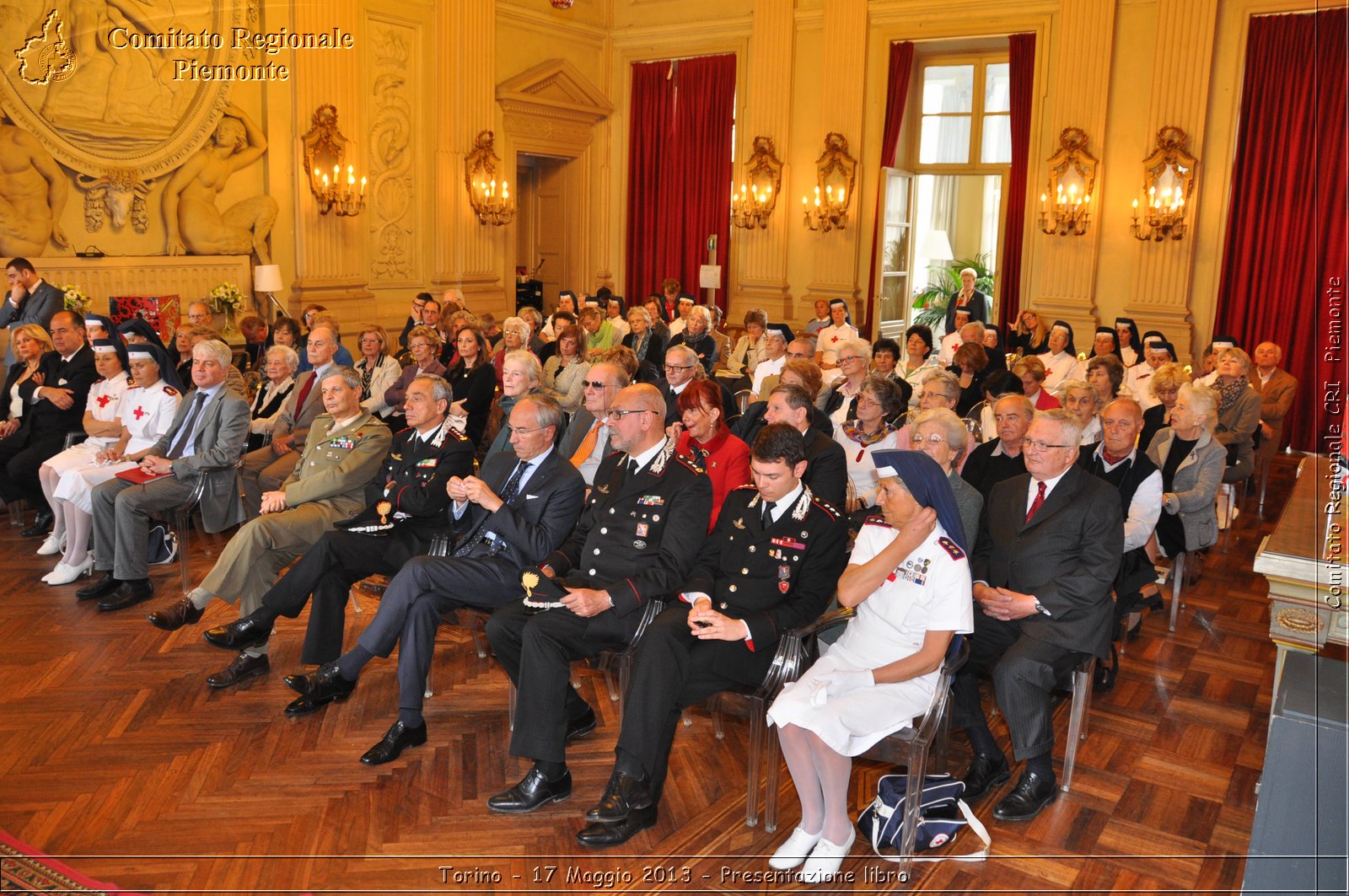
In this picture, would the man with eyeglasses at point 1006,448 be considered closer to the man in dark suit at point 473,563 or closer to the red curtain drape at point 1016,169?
the man in dark suit at point 473,563

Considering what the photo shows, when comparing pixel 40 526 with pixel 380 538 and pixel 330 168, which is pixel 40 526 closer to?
pixel 380 538

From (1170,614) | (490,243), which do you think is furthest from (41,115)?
(1170,614)

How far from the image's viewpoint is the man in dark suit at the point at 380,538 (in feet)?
14.1

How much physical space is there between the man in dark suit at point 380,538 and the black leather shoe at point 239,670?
6cm

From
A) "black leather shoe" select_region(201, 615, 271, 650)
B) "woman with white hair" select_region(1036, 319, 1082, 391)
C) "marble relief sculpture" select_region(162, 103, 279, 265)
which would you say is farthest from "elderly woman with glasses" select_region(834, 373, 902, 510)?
"marble relief sculpture" select_region(162, 103, 279, 265)

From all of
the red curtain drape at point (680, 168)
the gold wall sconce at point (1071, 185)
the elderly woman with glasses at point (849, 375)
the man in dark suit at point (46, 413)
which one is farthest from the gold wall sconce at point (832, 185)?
the man in dark suit at point (46, 413)

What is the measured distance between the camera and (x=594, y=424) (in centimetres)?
554

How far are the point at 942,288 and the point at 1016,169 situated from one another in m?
2.40

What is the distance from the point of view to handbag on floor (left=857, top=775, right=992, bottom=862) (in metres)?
3.22

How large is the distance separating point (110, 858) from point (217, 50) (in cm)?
894

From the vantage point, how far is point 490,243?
42.5ft

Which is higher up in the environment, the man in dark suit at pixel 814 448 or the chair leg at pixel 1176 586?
the man in dark suit at pixel 814 448

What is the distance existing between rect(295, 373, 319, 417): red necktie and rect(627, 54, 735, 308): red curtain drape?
8.01 metres

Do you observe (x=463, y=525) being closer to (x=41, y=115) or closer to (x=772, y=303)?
(x=41, y=115)
